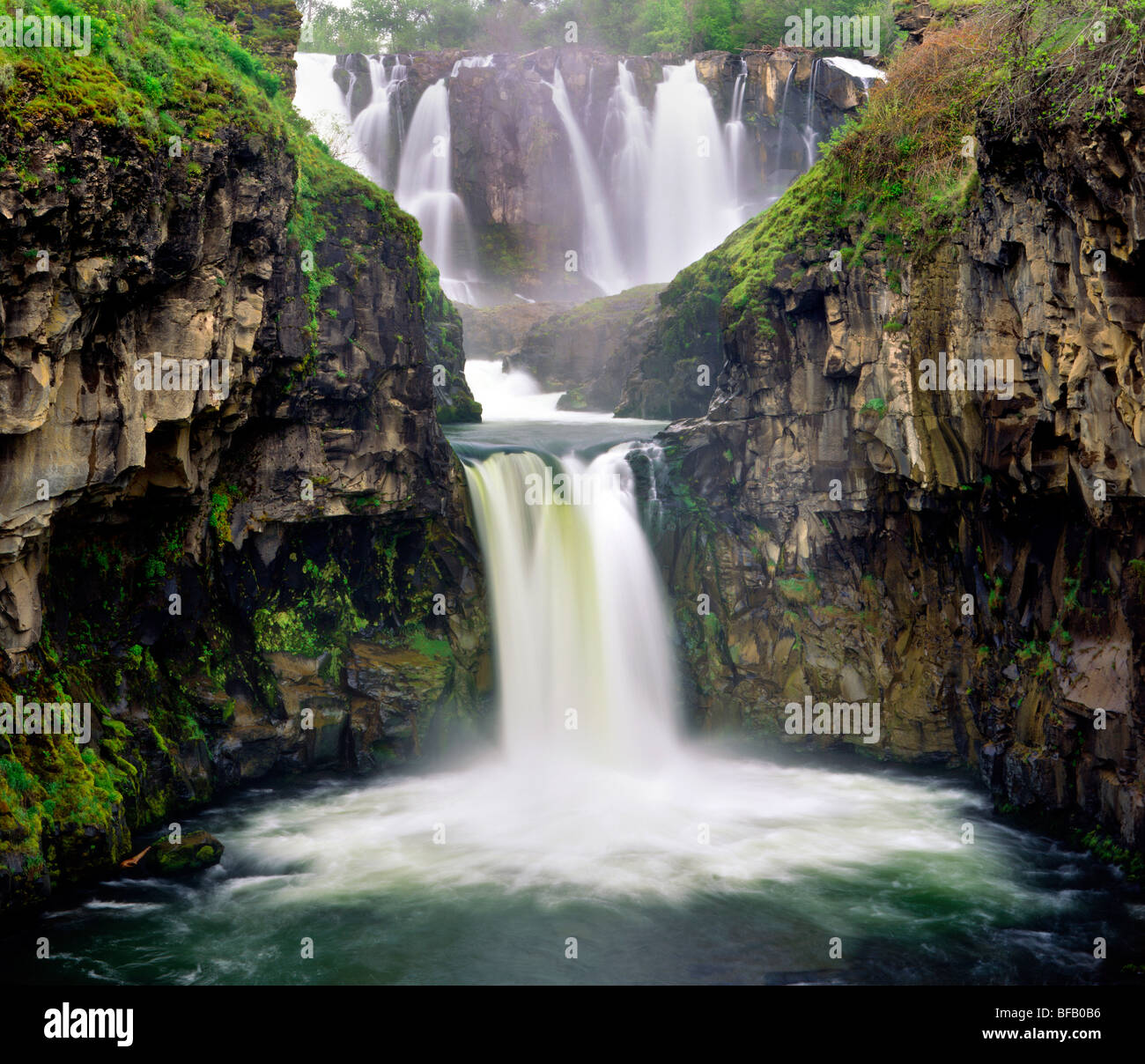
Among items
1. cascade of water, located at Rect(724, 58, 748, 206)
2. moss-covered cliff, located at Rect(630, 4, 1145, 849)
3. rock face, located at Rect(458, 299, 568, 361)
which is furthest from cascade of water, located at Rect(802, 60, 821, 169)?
moss-covered cliff, located at Rect(630, 4, 1145, 849)

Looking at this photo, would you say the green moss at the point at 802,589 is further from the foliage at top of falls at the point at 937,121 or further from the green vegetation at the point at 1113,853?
the green vegetation at the point at 1113,853

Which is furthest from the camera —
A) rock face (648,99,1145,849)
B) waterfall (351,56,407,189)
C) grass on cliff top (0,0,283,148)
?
waterfall (351,56,407,189)

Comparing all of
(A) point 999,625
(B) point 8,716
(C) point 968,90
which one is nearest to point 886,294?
(C) point 968,90

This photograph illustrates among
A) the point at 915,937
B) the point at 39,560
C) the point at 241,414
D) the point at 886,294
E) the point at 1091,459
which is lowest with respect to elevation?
the point at 915,937

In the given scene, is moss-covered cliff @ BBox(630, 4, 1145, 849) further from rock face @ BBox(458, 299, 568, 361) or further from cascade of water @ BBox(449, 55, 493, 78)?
cascade of water @ BBox(449, 55, 493, 78)

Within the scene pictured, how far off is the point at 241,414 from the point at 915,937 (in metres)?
12.5

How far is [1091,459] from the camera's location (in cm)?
1245

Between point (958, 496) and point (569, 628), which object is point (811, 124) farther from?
point (569, 628)

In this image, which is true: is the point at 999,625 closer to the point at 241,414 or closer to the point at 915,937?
the point at 915,937

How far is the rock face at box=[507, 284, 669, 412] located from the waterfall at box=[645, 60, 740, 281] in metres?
5.13

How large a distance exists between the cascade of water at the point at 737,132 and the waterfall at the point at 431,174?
10430 millimetres

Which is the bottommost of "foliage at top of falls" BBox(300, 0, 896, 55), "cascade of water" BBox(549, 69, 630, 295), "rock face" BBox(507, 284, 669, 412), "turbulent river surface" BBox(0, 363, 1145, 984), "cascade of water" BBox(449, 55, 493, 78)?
"turbulent river surface" BBox(0, 363, 1145, 984)

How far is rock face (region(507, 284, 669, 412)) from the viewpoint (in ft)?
102

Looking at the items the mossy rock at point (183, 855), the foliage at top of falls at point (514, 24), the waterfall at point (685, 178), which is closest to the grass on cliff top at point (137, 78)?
the mossy rock at point (183, 855)
